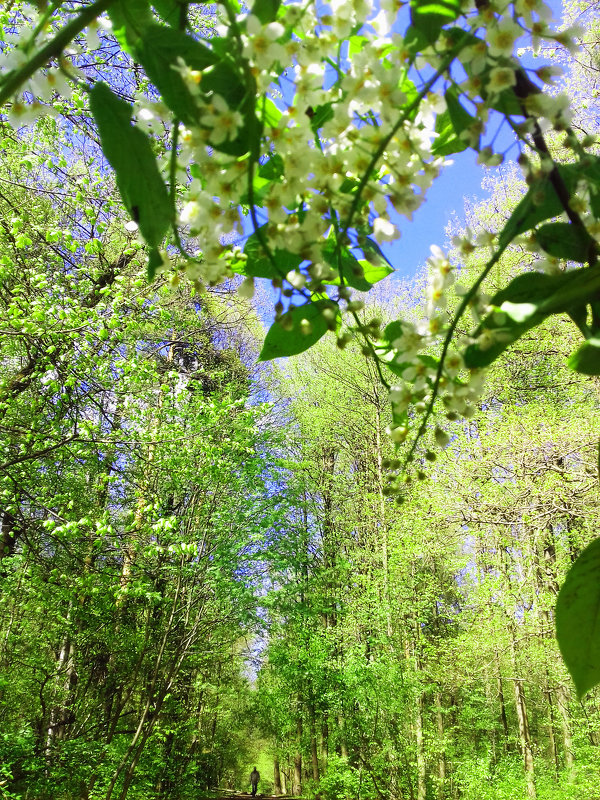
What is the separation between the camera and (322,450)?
45.7ft

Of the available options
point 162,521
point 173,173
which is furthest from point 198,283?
point 162,521

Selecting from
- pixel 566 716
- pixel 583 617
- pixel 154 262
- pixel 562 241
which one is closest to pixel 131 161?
pixel 154 262

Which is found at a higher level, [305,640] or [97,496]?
[97,496]

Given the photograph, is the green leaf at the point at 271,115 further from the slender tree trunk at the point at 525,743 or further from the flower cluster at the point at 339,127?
the slender tree trunk at the point at 525,743

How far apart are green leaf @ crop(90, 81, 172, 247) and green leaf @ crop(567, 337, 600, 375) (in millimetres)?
240

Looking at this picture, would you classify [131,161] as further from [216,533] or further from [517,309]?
[216,533]

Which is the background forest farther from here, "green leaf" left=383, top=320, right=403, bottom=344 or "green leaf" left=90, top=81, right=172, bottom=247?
"green leaf" left=90, top=81, right=172, bottom=247

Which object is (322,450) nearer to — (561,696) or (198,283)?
(561,696)

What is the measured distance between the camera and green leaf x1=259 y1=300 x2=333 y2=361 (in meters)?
0.39

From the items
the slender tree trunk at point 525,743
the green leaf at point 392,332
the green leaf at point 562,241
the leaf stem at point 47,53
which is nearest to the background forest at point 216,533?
the slender tree trunk at point 525,743

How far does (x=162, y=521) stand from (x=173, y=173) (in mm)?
4283

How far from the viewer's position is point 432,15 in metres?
0.33

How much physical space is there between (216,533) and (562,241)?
762cm

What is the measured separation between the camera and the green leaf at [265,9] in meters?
0.32
